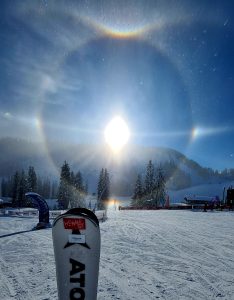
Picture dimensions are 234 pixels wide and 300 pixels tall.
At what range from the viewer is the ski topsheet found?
13.0 feet

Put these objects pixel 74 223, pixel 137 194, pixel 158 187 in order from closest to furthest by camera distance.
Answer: pixel 74 223
pixel 137 194
pixel 158 187

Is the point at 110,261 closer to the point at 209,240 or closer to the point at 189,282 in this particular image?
the point at 189,282

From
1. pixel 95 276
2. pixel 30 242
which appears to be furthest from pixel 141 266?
pixel 30 242

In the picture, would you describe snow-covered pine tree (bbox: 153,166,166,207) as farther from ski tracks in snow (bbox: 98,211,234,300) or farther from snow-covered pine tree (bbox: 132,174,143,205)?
ski tracks in snow (bbox: 98,211,234,300)

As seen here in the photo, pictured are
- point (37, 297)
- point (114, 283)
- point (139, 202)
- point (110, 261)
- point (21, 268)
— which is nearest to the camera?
point (37, 297)

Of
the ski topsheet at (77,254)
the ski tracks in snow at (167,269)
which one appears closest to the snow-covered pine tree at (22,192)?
the ski tracks in snow at (167,269)

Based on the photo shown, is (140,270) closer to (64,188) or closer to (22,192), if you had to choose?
(64,188)

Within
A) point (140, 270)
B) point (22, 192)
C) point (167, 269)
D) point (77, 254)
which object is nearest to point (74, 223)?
point (77, 254)

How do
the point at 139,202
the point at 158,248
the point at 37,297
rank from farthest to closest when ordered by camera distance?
the point at 139,202, the point at 158,248, the point at 37,297

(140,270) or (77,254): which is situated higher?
(77,254)

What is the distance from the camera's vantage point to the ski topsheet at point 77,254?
13.0ft

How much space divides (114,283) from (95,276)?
13.6 feet

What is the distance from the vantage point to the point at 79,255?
4.01 m

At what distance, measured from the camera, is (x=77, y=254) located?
4.01 m
